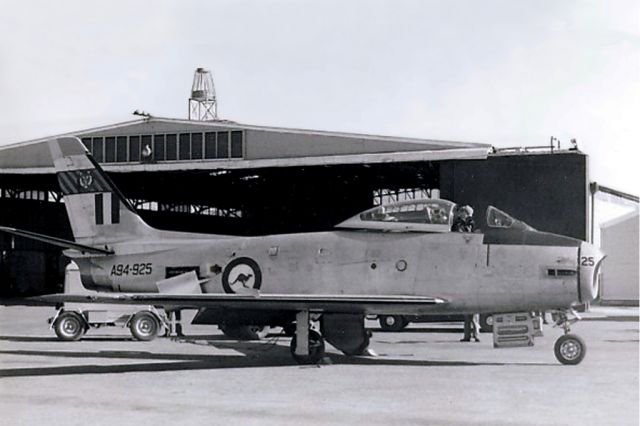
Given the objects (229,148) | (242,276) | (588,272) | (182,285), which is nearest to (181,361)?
(182,285)

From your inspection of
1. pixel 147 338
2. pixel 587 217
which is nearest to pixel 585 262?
pixel 147 338

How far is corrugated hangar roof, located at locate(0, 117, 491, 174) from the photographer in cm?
2981

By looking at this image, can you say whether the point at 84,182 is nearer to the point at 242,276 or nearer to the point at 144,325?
the point at 144,325

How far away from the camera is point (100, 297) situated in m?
13.3

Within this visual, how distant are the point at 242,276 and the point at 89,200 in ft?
16.1

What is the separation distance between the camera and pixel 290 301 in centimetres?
1373

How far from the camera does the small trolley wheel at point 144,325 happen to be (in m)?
19.0

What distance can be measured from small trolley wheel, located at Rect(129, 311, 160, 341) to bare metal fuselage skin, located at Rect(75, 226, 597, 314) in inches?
107

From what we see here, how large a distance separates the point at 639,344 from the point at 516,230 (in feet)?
23.1

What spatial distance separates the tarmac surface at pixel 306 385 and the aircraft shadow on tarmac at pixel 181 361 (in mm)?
19

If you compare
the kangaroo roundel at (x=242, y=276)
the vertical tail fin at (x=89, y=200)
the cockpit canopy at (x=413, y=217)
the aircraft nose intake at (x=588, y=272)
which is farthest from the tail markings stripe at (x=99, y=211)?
the aircraft nose intake at (x=588, y=272)

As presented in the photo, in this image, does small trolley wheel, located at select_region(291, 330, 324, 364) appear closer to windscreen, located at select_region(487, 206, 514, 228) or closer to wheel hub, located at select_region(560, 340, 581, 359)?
windscreen, located at select_region(487, 206, 514, 228)

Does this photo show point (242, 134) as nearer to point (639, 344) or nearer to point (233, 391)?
point (639, 344)

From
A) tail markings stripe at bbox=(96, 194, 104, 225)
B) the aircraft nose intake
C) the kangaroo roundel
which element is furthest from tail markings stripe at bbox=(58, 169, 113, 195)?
the aircraft nose intake
